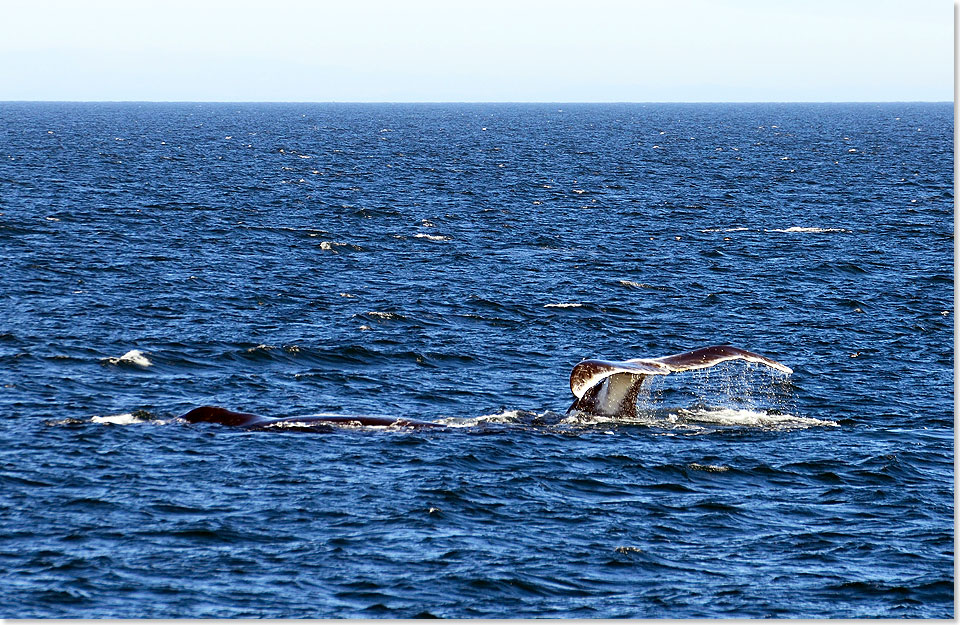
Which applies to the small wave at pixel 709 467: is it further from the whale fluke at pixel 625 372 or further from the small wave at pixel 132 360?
the small wave at pixel 132 360

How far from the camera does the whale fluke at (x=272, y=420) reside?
2986 cm

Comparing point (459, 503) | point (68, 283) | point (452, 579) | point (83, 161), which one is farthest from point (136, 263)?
point (83, 161)

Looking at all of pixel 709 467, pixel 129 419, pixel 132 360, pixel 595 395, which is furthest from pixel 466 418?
pixel 132 360

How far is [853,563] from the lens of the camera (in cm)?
2231

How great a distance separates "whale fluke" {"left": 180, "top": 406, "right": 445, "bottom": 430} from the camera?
2986cm

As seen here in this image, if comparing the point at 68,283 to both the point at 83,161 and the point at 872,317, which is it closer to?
the point at 872,317

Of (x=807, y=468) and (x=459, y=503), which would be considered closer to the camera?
(x=459, y=503)

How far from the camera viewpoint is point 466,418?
31625 millimetres

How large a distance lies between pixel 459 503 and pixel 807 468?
8.38 m

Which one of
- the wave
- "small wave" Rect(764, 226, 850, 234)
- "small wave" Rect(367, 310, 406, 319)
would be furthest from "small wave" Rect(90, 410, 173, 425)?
"small wave" Rect(764, 226, 850, 234)

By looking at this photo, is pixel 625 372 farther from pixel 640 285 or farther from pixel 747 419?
pixel 640 285

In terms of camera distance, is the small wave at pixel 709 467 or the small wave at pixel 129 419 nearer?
the small wave at pixel 709 467

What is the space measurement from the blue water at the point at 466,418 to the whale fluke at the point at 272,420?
466mm

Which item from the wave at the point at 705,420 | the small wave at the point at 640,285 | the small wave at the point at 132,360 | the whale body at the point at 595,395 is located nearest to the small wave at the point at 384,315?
the small wave at the point at 132,360
